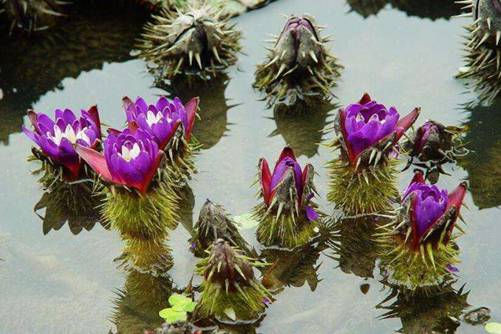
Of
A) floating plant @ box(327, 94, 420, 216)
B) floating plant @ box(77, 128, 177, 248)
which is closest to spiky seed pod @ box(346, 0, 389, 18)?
floating plant @ box(327, 94, 420, 216)

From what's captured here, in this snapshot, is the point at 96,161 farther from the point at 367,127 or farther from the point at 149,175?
the point at 367,127

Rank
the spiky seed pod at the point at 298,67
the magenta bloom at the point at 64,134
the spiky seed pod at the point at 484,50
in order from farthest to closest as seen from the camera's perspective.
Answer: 1. the spiky seed pod at the point at 298,67
2. the spiky seed pod at the point at 484,50
3. the magenta bloom at the point at 64,134

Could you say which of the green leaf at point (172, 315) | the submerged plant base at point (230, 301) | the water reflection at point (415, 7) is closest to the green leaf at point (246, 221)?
the submerged plant base at point (230, 301)

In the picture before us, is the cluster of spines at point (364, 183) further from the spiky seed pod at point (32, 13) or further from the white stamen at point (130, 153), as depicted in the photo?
the spiky seed pod at point (32, 13)

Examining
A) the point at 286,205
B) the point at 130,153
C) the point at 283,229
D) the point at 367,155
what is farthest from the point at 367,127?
the point at 130,153

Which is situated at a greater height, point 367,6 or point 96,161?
point 367,6

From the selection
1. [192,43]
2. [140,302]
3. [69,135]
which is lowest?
[140,302]

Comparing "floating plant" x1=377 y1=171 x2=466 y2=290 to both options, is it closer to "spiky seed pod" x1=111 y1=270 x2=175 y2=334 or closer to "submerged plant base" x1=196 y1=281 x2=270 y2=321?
"submerged plant base" x1=196 y1=281 x2=270 y2=321
